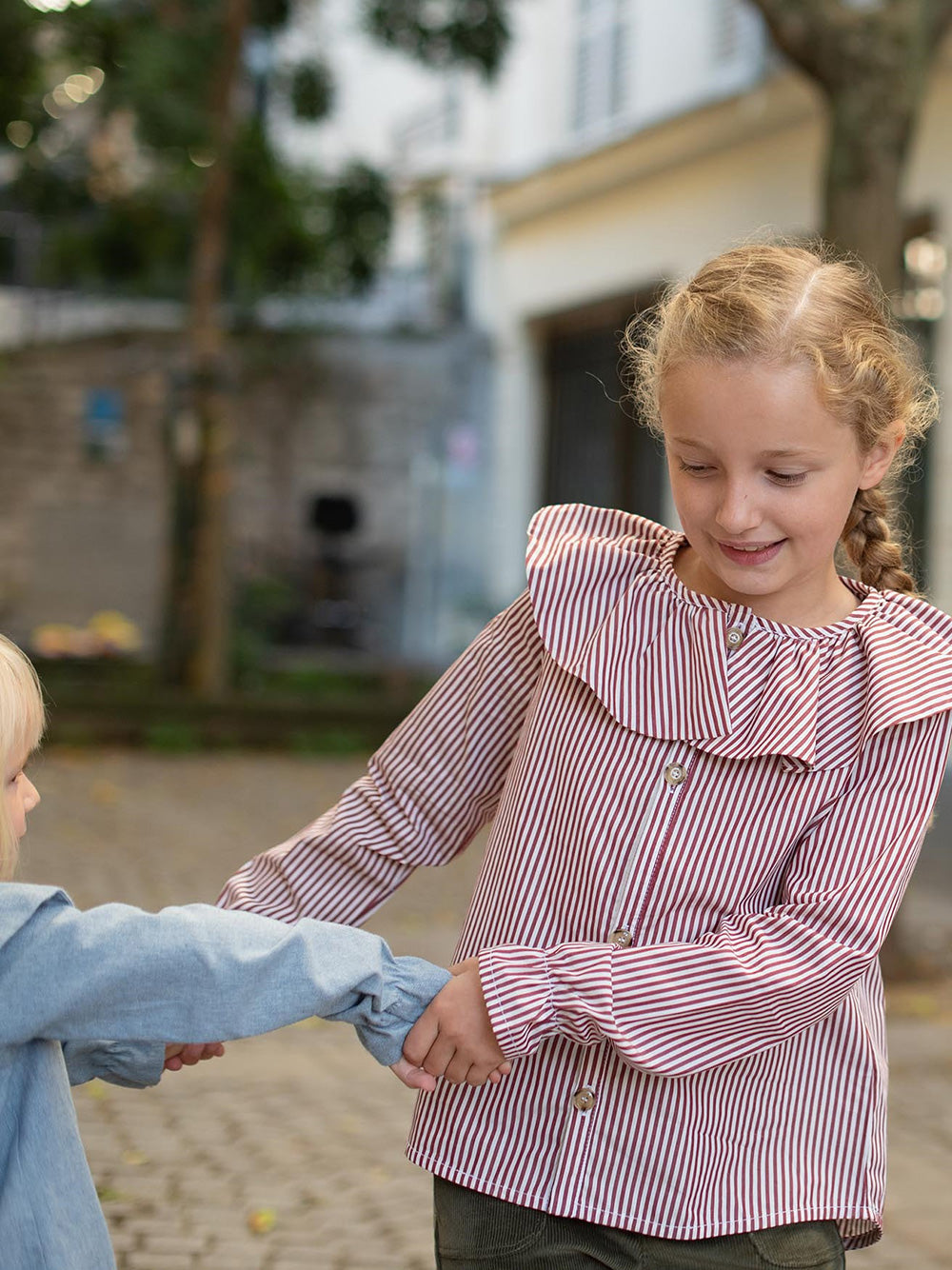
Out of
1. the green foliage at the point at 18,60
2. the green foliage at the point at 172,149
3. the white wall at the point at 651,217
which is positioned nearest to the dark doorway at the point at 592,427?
the white wall at the point at 651,217

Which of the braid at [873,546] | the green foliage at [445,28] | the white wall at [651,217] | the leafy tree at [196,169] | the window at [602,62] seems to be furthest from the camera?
the window at [602,62]

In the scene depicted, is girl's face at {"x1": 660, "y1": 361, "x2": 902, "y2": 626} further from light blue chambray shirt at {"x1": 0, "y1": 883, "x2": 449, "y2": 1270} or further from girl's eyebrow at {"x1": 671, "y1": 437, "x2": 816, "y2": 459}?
light blue chambray shirt at {"x1": 0, "y1": 883, "x2": 449, "y2": 1270}

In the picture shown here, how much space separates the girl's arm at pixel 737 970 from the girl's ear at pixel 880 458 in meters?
0.29

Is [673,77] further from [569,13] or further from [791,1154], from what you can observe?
[791,1154]

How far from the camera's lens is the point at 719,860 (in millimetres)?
1825

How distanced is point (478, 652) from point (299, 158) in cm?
1333

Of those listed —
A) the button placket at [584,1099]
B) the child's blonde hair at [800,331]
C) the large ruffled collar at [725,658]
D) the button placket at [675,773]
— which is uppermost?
the child's blonde hair at [800,331]

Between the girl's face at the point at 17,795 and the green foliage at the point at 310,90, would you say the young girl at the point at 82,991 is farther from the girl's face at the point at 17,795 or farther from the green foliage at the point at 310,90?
the green foliage at the point at 310,90

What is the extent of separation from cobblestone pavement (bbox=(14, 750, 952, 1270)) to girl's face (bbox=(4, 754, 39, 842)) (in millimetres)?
1384

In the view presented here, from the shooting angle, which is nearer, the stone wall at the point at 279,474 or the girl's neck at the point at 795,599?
the girl's neck at the point at 795,599

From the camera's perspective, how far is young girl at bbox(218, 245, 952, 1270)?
1768mm

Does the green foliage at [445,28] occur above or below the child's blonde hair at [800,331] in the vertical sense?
above

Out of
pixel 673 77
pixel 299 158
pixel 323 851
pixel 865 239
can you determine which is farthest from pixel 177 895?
pixel 673 77

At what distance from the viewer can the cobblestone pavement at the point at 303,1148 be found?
12.1 feet
